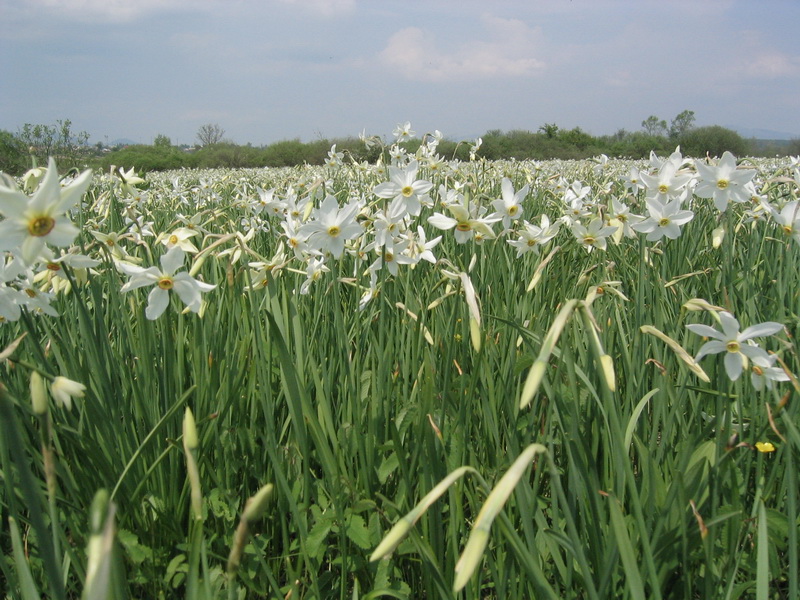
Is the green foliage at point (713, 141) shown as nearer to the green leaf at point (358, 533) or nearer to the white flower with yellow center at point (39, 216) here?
the green leaf at point (358, 533)

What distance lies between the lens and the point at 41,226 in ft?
3.12

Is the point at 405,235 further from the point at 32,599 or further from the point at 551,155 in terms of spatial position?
the point at 551,155

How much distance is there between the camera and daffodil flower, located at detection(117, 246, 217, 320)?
1405 millimetres

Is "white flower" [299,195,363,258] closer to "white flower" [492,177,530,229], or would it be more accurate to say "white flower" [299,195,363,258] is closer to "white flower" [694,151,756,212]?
"white flower" [492,177,530,229]

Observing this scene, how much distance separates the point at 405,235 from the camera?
190 centimetres

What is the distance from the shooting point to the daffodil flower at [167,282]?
141 centimetres

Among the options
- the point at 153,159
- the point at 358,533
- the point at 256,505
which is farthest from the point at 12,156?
the point at 153,159

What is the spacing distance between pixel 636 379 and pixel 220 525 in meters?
1.38

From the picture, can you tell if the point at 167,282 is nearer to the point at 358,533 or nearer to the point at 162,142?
the point at 358,533

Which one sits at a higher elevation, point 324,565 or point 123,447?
point 123,447

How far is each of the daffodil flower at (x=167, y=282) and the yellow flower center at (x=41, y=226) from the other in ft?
1.42

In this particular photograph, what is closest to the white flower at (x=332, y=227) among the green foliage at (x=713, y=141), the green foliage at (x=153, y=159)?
the green foliage at (x=153, y=159)

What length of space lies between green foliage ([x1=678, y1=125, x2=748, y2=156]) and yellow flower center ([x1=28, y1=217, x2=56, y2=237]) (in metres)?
35.4

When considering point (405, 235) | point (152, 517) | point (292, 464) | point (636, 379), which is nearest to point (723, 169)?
point (636, 379)
